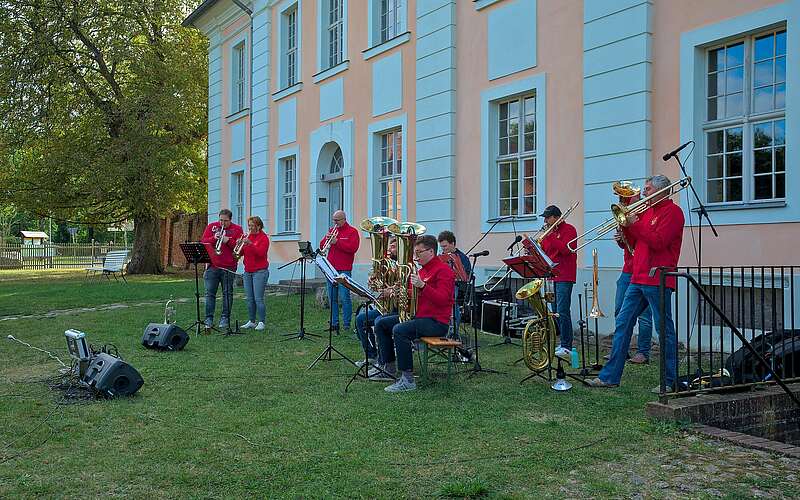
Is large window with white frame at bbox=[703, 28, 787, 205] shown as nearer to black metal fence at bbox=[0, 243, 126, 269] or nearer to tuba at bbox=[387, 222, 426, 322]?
tuba at bbox=[387, 222, 426, 322]

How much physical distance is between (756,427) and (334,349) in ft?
15.7

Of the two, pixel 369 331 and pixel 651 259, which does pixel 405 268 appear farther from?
pixel 651 259

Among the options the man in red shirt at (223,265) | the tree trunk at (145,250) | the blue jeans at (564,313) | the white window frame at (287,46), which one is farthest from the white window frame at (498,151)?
the tree trunk at (145,250)

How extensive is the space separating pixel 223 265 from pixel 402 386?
5.54 meters

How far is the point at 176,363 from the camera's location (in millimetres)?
8977

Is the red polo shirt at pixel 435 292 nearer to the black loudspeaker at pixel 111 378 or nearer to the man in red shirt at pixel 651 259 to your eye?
the man in red shirt at pixel 651 259

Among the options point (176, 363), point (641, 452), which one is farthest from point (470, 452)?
point (176, 363)

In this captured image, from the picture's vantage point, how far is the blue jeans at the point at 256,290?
12.0m

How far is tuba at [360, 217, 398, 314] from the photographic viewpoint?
7824 millimetres

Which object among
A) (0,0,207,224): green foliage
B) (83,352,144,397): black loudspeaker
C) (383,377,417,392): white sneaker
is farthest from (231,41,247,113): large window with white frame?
(383,377,417,392): white sneaker

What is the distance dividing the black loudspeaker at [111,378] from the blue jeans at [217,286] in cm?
481

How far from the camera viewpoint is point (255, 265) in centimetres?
1193

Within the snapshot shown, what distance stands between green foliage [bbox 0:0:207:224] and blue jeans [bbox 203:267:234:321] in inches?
566

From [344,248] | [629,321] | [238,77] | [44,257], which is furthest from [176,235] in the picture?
[629,321]
